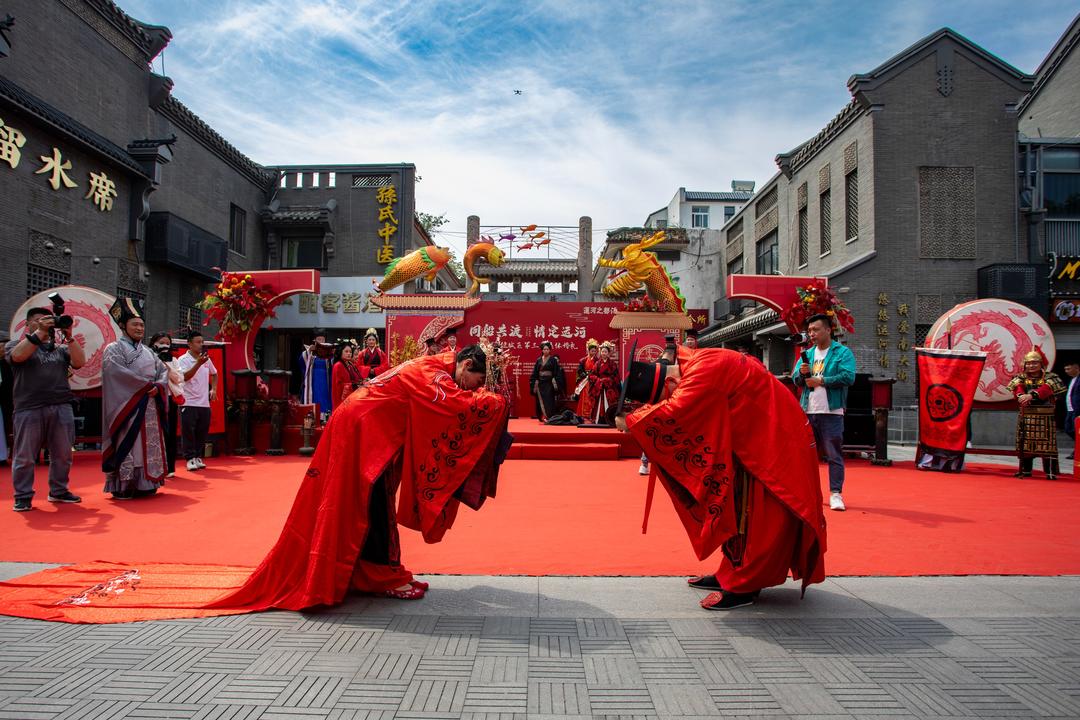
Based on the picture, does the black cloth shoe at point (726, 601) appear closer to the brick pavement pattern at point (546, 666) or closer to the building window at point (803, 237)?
the brick pavement pattern at point (546, 666)

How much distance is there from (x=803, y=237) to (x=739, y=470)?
54.8ft

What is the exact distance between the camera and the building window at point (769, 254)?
783 inches

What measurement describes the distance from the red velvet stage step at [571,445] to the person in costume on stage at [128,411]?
462cm

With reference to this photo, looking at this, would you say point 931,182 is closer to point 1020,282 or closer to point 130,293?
point 1020,282

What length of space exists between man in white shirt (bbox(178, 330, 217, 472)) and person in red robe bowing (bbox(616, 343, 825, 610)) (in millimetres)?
6291

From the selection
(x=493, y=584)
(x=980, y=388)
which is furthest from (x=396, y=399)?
(x=980, y=388)

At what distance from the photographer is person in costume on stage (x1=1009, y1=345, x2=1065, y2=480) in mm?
7824

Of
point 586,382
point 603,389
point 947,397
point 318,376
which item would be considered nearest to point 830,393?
point 947,397

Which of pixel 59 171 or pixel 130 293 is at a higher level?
pixel 59 171

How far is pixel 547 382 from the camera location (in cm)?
1230

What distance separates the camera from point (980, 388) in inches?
359

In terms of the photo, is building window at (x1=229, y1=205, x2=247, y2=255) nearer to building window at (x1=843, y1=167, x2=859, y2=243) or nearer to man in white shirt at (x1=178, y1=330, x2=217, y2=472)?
man in white shirt at (x1=178, y1=330, x2=217, y2=472)

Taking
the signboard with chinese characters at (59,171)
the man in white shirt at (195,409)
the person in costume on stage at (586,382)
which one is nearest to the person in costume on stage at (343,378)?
the man in white shirt at (195,409)

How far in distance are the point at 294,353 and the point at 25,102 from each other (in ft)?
35.7
